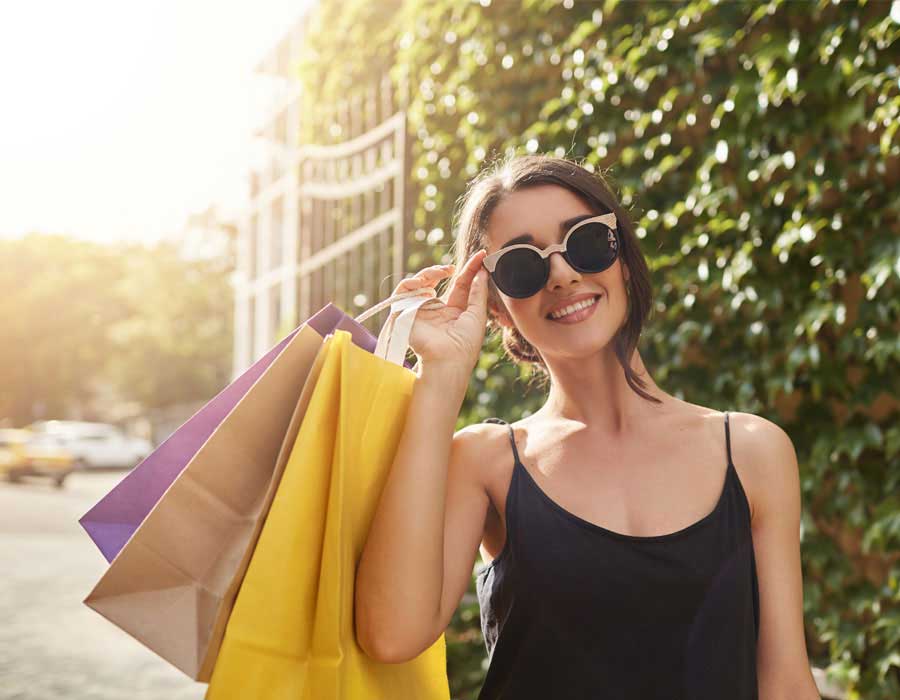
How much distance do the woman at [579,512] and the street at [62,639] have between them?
12.5 ft

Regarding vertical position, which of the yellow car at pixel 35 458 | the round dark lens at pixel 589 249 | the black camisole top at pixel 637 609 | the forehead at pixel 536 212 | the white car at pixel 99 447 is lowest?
the white car at pixel 99 447

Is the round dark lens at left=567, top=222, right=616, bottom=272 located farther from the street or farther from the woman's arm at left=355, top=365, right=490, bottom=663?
the street

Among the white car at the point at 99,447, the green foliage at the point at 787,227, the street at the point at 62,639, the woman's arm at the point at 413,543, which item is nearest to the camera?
the woman's arm at the point at 413,543

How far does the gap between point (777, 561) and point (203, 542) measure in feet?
3.25

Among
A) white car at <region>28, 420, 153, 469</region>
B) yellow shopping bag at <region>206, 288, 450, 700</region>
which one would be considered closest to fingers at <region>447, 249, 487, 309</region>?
yellow shopping bag at <region>206, 288, 450, 700</region>

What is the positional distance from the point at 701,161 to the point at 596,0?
38.2 inches

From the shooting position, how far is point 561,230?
1770mm

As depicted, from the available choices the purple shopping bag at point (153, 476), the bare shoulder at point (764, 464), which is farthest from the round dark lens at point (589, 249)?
the purple shopping bag at point (153, 476)

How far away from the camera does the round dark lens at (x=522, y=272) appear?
5.70ft

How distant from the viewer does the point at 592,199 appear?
1.82m

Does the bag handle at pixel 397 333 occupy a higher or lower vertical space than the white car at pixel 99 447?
higher

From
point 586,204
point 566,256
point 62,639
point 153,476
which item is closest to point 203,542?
point 153,476

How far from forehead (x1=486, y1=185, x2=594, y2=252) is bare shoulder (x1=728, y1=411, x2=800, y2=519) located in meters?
0.52

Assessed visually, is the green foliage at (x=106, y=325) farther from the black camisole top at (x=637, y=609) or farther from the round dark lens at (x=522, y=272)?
the black camisole top at (x=637, y=609)
